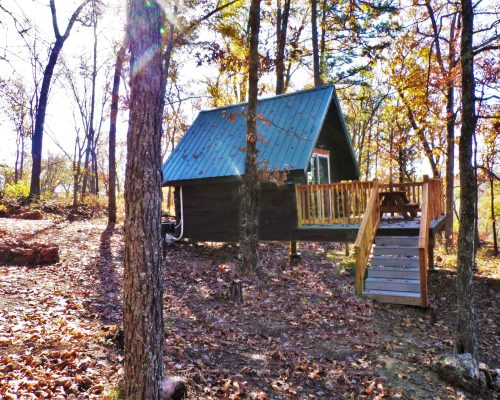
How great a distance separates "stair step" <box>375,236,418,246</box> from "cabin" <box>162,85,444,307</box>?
26mm

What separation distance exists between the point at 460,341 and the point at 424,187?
5128mm

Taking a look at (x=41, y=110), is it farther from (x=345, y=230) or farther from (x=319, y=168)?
(x=345, y=230)

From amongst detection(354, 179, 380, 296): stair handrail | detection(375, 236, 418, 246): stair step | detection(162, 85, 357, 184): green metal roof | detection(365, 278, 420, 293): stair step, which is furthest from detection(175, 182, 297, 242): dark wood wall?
detection(365, 278, 420, 293): stair step

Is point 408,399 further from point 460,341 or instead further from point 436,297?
point 436,297

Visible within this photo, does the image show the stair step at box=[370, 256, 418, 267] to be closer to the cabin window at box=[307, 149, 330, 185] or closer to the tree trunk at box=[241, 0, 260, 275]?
the tree trunk at box=[241, 0, 260, 275]

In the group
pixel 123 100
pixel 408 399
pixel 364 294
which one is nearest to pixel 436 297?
pixel 364 294

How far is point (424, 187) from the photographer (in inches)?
411

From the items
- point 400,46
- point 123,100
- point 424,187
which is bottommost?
point 424,187

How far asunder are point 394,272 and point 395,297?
28.1 inches

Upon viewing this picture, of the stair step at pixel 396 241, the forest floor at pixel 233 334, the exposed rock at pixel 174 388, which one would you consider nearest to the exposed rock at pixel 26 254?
the forest floor at pixel 233 334

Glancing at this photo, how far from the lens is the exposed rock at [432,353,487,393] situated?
18.4ft

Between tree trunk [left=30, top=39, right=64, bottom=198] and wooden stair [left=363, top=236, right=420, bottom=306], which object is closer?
wooden stair [left=363, top=236, right=420, bottom=306]

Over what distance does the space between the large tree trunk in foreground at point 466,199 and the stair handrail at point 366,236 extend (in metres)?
2.78

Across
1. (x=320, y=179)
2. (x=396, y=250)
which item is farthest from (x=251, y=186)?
(x=320, y=179)
